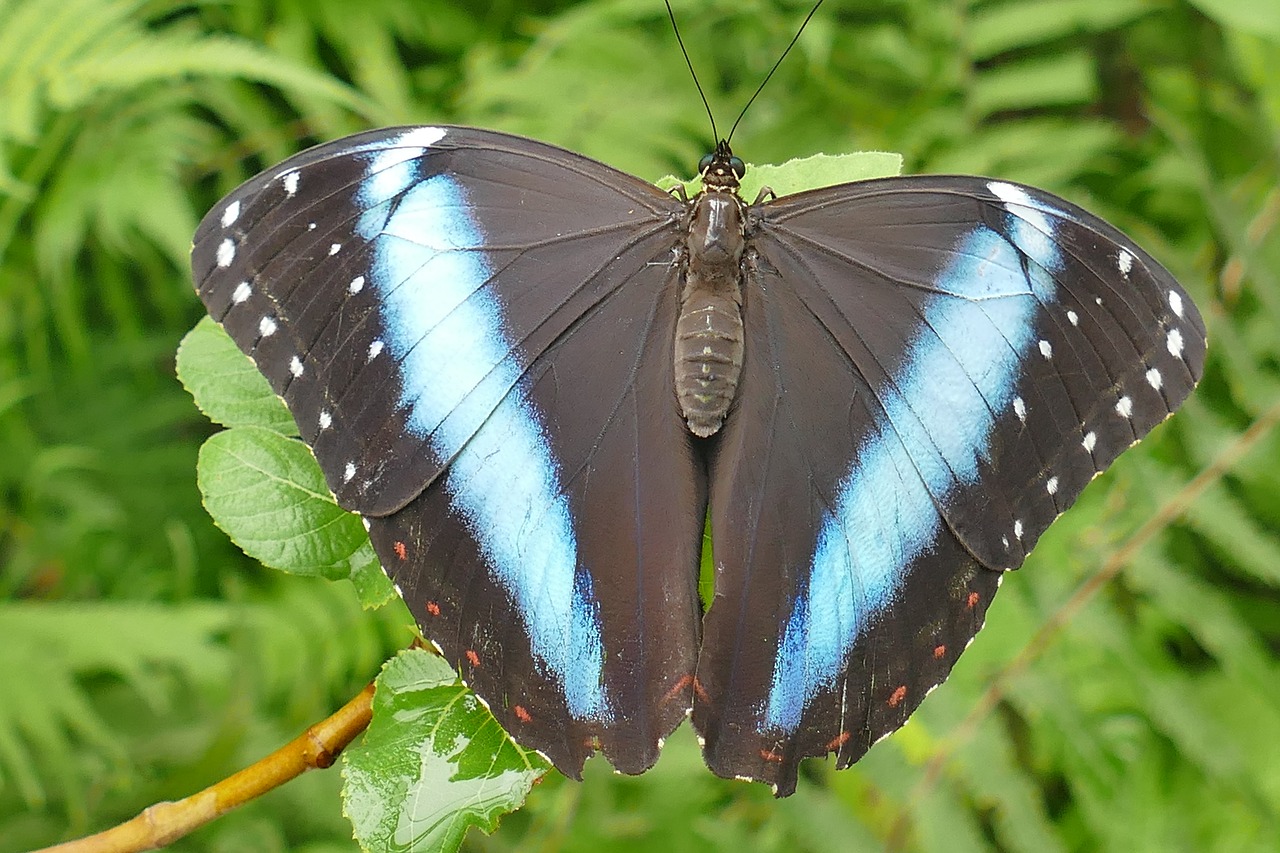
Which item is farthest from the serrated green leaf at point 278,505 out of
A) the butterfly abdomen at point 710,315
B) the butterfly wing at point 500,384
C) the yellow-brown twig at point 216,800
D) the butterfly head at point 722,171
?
the butterfly head at point 722,171

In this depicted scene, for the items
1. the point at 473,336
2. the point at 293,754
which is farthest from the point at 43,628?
the point at 293,754

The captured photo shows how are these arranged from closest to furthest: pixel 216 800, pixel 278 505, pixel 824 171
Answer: pixel 216 800, pixel 278 505, pixel 824 171

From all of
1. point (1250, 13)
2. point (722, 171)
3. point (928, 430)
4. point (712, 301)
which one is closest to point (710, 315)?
point (712, 301)

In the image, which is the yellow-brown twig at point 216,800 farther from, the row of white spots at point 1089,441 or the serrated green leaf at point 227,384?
the row of white spots at point 1089,441

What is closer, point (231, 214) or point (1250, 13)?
point (231, 214)

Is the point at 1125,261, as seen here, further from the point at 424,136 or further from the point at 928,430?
the point at 424,136
